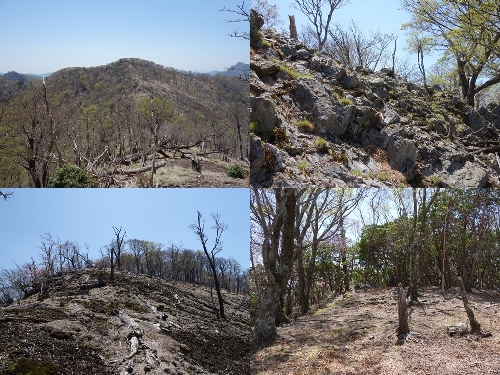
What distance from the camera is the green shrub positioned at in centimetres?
699

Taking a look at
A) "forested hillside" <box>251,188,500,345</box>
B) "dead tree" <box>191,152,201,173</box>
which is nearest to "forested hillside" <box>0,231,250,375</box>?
"forested hillside" <box>251,188,500,345</box>

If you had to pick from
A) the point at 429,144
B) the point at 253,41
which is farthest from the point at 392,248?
the point at 253,41

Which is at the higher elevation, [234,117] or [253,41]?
[253,41]

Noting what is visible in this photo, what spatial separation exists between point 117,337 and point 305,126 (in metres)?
6.38

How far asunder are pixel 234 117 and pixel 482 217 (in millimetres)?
8728

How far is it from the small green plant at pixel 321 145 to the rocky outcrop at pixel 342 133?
2 centimetres

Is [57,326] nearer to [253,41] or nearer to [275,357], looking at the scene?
[275,357]

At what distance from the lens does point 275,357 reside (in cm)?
588

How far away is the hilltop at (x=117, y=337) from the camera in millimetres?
6875

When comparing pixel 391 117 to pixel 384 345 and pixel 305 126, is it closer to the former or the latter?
pixel 305 126

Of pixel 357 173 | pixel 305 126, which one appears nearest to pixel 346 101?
pixel 305 126

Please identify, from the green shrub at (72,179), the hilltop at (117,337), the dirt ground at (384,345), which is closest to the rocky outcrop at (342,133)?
the dirt ground at (384,345)

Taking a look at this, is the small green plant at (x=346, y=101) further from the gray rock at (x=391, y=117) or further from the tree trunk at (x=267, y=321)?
the tree trunk at (x=267, y=321)

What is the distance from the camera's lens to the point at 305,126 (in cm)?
859
